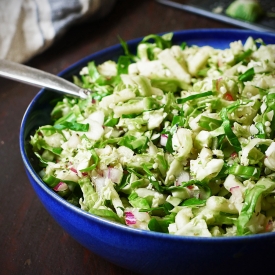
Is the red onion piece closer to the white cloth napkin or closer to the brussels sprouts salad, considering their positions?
the brussels sprouts salad

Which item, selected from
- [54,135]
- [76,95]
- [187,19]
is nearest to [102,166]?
[54,135]

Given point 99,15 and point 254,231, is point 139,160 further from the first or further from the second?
point 99,15

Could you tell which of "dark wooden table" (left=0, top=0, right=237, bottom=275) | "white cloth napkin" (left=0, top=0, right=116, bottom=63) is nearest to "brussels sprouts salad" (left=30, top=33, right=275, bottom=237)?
"dark wooden table" (left=0, top=0, right=237, bottom=275)

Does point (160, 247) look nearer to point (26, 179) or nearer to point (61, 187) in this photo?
point (61, 187)

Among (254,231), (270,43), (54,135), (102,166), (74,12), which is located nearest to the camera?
(254,231)

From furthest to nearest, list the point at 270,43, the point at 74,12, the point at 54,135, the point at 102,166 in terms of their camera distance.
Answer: the point at 74,12 < the point at 270,43 < the point at 54,135 < the point at 102,166

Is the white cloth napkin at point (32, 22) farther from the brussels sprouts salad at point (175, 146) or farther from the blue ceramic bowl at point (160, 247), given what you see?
the blue ceramic bowl at point (160, 247)

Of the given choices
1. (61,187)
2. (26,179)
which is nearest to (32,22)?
(26,179)
